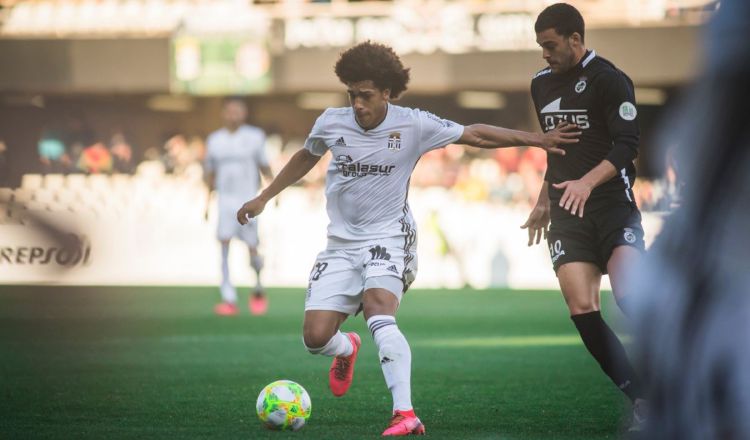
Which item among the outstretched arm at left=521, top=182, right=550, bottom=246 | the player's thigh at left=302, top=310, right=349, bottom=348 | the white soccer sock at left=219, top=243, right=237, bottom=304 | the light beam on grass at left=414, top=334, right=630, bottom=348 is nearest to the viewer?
the player's thigh at left=302, top=310, right=349, bottom=348

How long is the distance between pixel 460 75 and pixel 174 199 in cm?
1038

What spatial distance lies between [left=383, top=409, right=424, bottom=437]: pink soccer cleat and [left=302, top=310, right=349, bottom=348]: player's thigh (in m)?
0.73

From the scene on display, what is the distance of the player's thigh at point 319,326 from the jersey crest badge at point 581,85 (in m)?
1.65

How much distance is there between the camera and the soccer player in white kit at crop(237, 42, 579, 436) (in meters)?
6.24

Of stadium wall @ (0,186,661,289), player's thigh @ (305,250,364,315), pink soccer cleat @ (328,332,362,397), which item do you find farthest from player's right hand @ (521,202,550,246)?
stadium wall @ (0,186,661,289)

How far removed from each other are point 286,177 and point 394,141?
692 mm

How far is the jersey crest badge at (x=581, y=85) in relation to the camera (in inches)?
242

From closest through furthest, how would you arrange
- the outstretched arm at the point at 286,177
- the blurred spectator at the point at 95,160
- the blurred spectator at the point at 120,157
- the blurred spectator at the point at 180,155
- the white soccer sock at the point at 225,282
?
the outstretched arm at the point at 286,177
the white soccer sock at the point at 225,282
the blurred spectator at the point at 95,160
the blurred spectator at the point at 120,157
the blurred spectator at the point at 180,155

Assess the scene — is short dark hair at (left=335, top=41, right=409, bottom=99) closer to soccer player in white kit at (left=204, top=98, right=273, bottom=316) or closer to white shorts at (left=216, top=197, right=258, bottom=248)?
soccer player in white kit at (left=204, top=98, right=273, bottom=316)

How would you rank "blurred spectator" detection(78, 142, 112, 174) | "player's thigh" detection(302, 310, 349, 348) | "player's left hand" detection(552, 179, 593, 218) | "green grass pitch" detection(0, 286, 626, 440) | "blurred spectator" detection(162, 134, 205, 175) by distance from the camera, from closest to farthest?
"player's left hand" detection(552, 179, 593, 218), "green grass pitch" detection(0, 286, 626, 440), "player's thigh" detection(302, 310, 349, 348), "blurred spectator" detection(78, 142, 112, 174), "blurred spectator" detection(162, 134, 205, 175)

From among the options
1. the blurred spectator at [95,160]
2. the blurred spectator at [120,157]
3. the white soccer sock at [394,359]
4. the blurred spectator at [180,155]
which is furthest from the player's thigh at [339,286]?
the blurred spectator at [180,155]

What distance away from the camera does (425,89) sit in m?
29.1

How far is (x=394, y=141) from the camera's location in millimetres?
6387

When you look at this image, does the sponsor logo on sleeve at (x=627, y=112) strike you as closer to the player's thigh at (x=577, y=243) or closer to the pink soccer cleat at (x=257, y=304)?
the player's thigh at (x=577, y=243)
